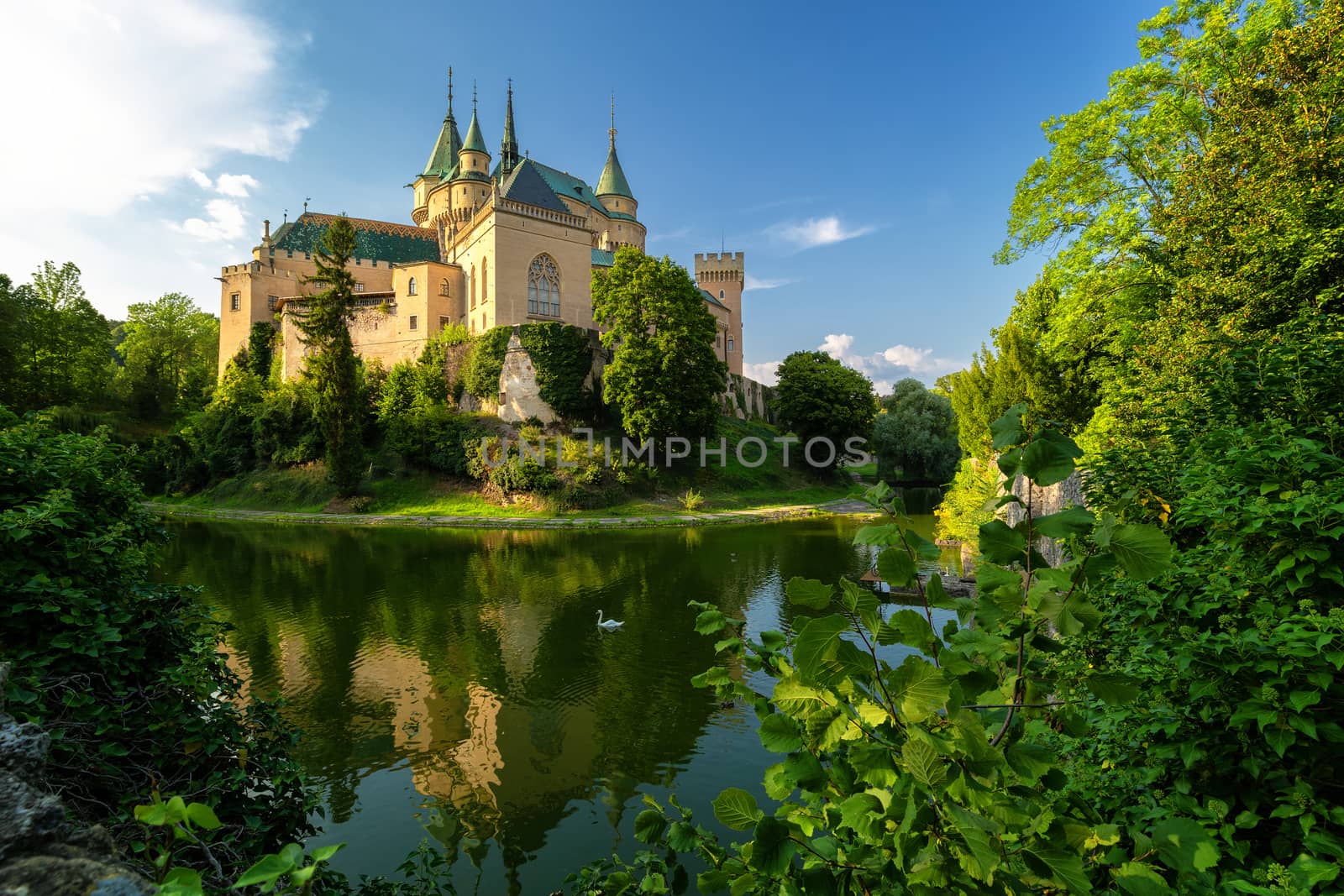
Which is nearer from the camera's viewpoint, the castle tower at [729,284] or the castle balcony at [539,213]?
the castle balcony at [539,213]

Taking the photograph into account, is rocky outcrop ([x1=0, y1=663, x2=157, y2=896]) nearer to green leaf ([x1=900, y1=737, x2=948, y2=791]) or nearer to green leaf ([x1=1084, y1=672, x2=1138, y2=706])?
green leaf ([x1=900, y1=737, x2=948, y2=791])

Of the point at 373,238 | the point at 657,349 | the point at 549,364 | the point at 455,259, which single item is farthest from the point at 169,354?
the point at 657,349

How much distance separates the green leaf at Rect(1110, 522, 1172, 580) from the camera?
1.30 meters

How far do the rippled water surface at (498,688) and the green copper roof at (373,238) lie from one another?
29563 mm

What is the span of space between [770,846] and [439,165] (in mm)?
54225

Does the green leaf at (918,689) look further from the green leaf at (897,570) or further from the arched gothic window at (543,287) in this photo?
the arched gothic window at (543,287)

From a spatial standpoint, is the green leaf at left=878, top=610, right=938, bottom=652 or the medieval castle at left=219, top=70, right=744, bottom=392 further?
the medieval castle at left=219, top=70, right=744, bottom=392

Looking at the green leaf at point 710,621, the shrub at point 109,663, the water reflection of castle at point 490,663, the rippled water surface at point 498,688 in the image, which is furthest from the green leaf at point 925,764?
the water reflection of castle at point 490,663

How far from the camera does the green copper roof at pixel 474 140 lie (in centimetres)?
Result: 4353

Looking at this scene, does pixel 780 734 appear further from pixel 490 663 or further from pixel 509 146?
pixel 509 146

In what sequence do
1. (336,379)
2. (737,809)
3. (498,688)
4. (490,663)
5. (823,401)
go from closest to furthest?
(737,809), (498,688), (490,663), (336,379), (823,401)

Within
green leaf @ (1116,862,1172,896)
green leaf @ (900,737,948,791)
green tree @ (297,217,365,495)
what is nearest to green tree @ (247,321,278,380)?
green tree @ (297,217,365,495)

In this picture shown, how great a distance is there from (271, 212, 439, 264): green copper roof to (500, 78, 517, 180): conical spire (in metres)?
7.71

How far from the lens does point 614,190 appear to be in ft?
170
